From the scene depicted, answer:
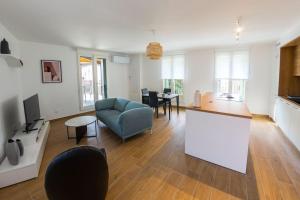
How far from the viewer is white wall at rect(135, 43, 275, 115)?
5165mm

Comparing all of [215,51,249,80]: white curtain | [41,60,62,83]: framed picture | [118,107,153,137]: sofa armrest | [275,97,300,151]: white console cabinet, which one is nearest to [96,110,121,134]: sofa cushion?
[118,107,153,137]: sofa armrest

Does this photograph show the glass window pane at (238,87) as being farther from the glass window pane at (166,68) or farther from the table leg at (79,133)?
the table leg at (79,133)

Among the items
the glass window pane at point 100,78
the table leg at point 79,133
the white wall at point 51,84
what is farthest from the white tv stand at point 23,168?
the glass window pane at point 100,78

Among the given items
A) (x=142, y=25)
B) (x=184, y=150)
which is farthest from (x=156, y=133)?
(x=142, y=25)

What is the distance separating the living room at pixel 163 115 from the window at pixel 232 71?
3 centimetres

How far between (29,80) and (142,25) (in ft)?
12.4

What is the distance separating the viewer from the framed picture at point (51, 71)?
489 cm

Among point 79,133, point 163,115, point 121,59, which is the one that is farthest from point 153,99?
point 121,59

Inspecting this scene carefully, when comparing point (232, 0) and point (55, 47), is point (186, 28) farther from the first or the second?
point (55, 47)

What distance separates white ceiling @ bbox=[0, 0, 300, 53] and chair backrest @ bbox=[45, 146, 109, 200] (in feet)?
6.45

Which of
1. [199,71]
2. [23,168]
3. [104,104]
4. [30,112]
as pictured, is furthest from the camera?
[199,71]

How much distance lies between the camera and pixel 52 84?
514cm

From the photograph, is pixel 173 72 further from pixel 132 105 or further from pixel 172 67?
pixel 132 105

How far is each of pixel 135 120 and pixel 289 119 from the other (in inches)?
134
